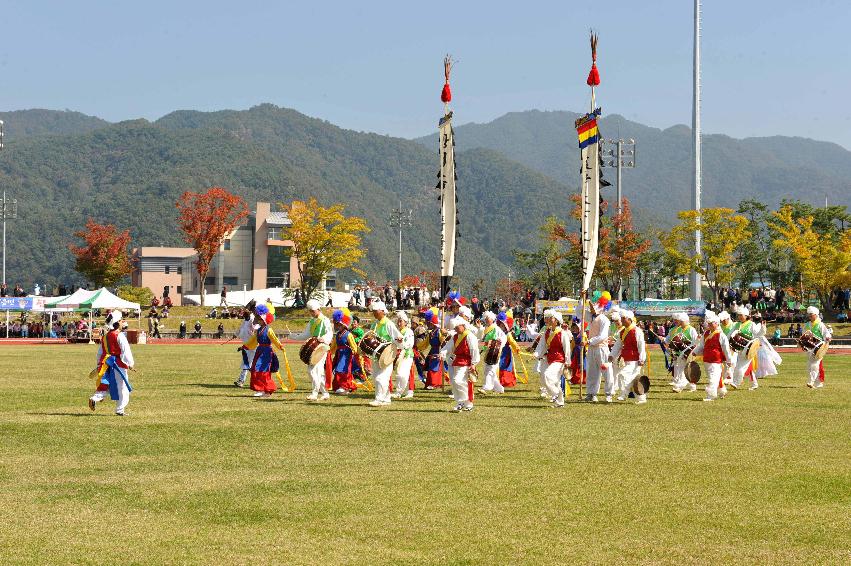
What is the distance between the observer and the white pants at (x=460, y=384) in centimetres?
1745

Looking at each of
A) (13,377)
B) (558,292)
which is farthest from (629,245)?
(13,377)

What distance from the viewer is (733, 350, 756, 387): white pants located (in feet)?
77.0

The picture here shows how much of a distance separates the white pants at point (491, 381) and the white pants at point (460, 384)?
3.98 metres

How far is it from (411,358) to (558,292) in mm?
64696

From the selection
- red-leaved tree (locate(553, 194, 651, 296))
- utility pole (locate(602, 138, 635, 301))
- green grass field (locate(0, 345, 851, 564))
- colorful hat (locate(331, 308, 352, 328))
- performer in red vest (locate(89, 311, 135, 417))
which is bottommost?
green grass field (locate(0, 345, 851, 564))

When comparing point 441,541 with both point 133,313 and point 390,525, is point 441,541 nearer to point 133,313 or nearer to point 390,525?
point 390,525

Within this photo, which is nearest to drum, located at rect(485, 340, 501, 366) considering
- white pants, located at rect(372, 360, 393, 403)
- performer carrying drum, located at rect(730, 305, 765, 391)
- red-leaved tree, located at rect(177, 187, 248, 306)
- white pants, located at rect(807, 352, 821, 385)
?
white pants, located at rect(372, 360, 393, 403)

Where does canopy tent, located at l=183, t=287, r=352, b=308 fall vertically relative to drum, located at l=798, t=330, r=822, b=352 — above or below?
above

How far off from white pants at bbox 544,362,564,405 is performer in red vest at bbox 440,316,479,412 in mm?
1827

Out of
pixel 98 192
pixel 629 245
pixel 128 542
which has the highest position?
pixel 98 192

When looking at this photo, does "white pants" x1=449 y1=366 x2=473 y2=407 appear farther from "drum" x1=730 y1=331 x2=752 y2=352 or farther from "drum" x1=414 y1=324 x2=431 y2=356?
"drum" x1=730 y1=331 x2=752 y2=352

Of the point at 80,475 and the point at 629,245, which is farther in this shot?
the point at 629,245

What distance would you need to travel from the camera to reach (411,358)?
20.0 metres

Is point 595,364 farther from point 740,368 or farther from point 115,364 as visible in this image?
point 115,364
